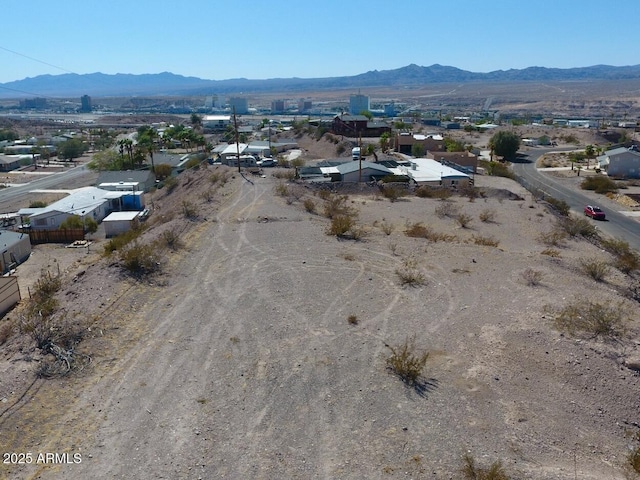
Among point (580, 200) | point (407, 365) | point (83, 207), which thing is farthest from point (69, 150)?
point (407, 365)

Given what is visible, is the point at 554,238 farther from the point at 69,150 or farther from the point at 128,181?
the point at 69,150

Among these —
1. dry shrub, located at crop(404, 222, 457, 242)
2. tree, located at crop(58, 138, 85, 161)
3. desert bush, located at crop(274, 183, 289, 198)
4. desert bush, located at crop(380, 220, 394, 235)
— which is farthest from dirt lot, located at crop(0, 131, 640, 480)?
tree, located at crop(58, 138, 85, 161)

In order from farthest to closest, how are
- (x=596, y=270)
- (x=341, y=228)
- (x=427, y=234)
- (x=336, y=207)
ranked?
(x=336, y=207)
(x=427, y=234)
(x=341, y=228)
(x=596, y=270)

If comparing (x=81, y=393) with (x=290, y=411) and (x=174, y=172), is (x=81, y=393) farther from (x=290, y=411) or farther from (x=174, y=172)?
(x=174, y=172)

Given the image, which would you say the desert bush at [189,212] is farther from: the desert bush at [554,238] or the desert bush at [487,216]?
the desert bush at [554,238]

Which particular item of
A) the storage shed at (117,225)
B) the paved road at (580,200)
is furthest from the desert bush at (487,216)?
the storage shed at (117,225)

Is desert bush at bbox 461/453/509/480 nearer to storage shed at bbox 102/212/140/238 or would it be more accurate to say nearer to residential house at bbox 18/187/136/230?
storage shed at bbox 102/212/140/238

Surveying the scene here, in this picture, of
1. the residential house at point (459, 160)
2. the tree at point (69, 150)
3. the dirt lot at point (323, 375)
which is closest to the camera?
the dirt lot at point (323, 375)
